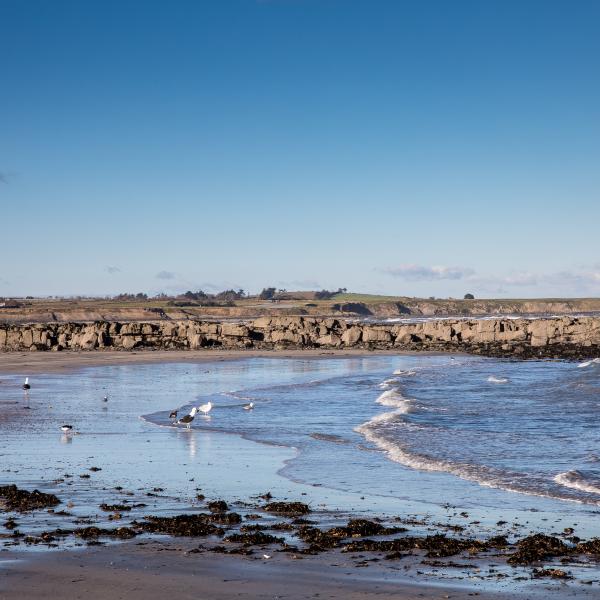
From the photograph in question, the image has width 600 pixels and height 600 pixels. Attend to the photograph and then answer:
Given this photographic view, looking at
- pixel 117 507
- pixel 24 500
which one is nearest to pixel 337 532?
pixel 117 507

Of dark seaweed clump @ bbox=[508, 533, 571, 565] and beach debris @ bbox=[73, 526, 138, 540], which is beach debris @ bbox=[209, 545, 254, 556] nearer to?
beach debris @ bbox=[73, 526, 138, 540]

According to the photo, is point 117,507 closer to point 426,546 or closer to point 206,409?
point 426,546

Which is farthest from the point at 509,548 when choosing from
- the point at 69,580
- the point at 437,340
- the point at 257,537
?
the point at 437,340

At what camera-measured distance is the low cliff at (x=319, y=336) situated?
185ft

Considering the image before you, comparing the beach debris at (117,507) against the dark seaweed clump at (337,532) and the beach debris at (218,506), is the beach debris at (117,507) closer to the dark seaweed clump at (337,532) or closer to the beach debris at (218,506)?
the beach debris at (218,506)

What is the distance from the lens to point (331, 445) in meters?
17.1

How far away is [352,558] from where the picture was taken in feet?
28.6

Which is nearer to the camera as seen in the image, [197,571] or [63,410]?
[197,571]

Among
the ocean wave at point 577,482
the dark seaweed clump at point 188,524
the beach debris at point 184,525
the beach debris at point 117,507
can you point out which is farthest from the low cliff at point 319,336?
the beach debris at point 184,525

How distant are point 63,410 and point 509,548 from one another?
1602cm

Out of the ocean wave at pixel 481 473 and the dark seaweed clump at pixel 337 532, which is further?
the ocean wave at pixel 481 473

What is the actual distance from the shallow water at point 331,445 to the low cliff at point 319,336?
79.8 feet

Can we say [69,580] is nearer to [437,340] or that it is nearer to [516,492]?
[516,492]

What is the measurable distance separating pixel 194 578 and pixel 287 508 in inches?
127
